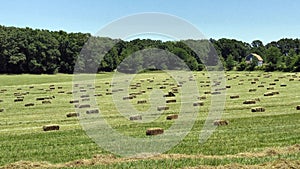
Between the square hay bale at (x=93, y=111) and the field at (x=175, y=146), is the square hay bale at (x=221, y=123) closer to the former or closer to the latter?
the field at (x=175, y=146)

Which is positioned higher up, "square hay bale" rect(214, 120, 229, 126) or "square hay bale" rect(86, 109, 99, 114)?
"square hay bale" rect(214, 120, 229, 126)

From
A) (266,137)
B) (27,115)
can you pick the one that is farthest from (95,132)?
(27,115)

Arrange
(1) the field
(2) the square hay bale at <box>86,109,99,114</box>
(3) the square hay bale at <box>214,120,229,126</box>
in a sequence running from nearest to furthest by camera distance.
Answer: (1) the field < (3) the square hay bale at <box>214,120,229,126</box> < (2) the square hay bale at <box>86,109,99,114</box>

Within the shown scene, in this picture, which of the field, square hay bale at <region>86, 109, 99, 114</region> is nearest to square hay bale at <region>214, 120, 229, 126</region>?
the field

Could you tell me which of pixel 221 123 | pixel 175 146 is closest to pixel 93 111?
pixel 221 123

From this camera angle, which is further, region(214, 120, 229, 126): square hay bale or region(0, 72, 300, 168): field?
region(214, 120, 229, 126): square hay bale

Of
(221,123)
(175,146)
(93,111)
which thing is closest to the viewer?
(175,146)

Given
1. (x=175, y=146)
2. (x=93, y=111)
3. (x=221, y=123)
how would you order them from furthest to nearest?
(x=93, y=111), (x=221, y=123), (x=175, y=146)

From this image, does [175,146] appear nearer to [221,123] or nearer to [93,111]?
[221,123]

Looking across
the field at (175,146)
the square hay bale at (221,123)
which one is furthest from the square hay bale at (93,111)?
the square hay bale at (221,123)

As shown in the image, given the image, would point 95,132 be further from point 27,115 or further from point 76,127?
point 27,115

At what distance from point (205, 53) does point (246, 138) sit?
1035 inches

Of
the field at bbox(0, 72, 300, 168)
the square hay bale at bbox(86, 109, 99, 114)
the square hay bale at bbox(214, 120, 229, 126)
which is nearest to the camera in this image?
A: the field at bbox(0, 72, 300, 168)

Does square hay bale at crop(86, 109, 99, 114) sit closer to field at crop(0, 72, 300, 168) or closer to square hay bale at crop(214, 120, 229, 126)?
field at crop(0, 72, 300, 168)
